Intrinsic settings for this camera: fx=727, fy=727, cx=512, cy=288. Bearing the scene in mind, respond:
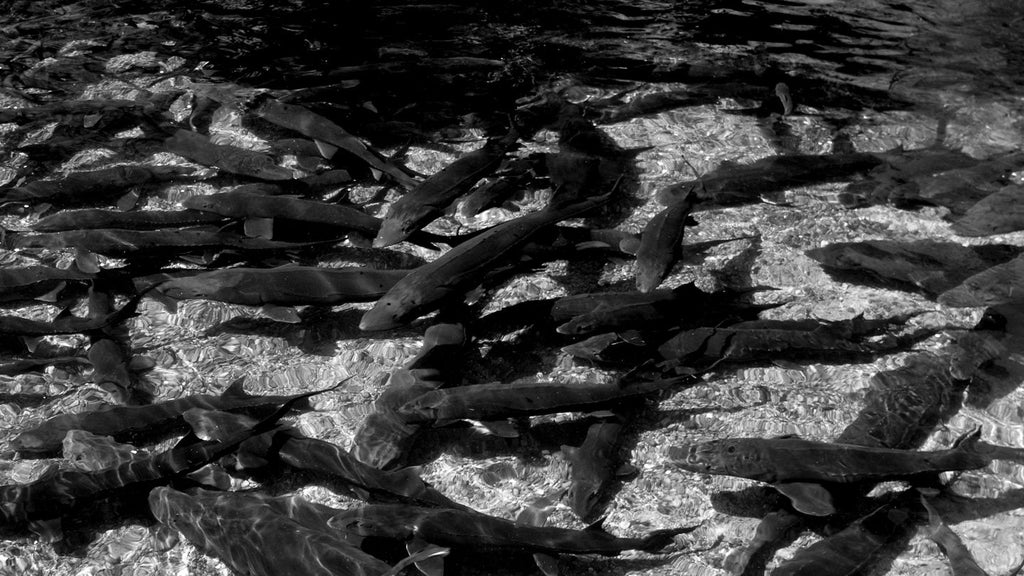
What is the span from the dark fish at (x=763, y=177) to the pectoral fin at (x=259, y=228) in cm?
326

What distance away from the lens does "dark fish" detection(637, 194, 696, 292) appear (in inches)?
197

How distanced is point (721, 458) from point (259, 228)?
377cm

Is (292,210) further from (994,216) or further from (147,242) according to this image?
(994,216)

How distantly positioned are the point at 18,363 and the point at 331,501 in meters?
2.43

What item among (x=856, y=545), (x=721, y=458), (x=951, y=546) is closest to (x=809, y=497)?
(x=856, y=545)

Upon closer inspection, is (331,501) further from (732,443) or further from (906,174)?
(906,174)

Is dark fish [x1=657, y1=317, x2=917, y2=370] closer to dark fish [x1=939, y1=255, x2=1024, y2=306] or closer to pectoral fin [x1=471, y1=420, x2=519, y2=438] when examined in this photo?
dark fish [x1=939, y1=255, x2=1024, y2=306]

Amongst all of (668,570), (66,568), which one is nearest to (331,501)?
(66,568)

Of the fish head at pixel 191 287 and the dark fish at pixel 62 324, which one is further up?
the fish head at pixel 191 287

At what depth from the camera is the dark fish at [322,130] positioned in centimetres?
617

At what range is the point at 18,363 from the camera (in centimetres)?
480

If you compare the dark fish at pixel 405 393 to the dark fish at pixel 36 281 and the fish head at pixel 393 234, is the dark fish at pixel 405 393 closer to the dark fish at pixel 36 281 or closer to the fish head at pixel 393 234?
the fish head at pixel 393 234

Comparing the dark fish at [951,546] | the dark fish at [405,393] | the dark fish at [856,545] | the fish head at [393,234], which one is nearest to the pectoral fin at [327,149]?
the fish head at [393,234]

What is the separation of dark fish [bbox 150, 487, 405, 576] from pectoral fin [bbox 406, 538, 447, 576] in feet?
0.61
